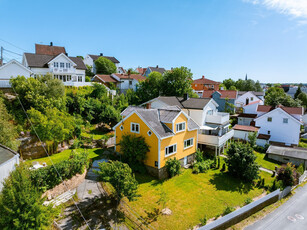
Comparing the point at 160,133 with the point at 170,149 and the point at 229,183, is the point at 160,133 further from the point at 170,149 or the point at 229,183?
the point at 229,183

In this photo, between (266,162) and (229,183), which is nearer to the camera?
(229,183)

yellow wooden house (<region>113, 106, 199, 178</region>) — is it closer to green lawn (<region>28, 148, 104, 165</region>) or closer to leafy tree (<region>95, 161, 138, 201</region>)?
green lawn (<region>28, 148, 104, 165</region>)

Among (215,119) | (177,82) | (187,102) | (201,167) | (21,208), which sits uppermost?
(177,82)

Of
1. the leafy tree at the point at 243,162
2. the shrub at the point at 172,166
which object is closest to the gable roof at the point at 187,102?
the leafy tree at the point at 243,162

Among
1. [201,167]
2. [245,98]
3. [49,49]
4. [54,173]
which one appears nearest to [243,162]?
[201,167]

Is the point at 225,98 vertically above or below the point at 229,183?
above

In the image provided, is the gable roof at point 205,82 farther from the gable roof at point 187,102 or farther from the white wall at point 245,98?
the gable roof at point 187,102

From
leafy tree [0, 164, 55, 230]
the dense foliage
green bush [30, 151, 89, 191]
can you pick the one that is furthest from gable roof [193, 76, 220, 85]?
leafy tree [0, 164, 55, 230]
